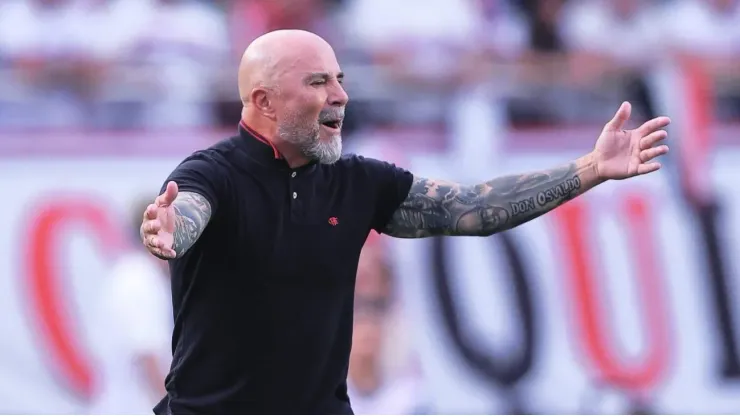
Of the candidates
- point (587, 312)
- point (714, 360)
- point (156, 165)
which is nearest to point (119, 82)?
point (156, 165)

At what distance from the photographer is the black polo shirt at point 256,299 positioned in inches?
181

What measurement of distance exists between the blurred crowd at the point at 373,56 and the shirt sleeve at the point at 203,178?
453 centimetres

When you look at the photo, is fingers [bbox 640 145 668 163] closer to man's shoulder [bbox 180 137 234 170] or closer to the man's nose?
the man's nose

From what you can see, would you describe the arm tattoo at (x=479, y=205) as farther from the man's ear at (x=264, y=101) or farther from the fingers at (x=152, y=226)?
the fingers at (x=152, y=226)

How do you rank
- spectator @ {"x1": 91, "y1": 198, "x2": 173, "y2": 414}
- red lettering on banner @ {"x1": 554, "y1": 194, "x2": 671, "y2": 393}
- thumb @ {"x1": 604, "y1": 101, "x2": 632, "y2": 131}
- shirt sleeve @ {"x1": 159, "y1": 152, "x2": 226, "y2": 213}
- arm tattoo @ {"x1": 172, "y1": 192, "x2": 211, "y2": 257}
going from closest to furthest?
1. arm tattoo @ {"x1": 172, "y1": 192, "x2": 211, "y2": 257}
2. shirt sleeve @ {"x1": 159, "y1": 152, "x2": 226, "y2": 213}
3. thumb @ {"x1": 604, "y1": 101, "x2": 632, "y2": 131}
4. spectator @ {"x1": 91, "y1": 198, "x2": 173, "y2": 414}
5. red lettering on banner @ {"x1": 554, "y1": 194, "x2": 671, "y2": 393}

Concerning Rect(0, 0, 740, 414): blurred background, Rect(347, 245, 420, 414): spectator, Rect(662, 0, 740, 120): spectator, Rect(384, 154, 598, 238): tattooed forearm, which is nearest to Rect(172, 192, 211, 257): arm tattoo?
Rect(384, 154, 598, 238): tattooed forearm

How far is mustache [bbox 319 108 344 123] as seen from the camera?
482 centimetres

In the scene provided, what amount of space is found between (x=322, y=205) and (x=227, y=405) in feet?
2.40

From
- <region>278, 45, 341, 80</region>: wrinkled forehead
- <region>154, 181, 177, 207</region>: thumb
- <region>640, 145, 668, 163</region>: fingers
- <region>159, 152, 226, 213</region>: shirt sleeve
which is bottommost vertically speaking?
<region>154, 181, 177, 207</region>: thumb

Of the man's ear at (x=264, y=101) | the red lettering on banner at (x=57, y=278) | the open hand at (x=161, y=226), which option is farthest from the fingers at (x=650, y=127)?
the red lettering on banner at (x=57, y=278)

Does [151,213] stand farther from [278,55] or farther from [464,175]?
[464,175]

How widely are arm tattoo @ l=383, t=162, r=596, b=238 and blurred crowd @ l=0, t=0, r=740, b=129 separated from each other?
414cm

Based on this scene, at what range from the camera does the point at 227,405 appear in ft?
15.1

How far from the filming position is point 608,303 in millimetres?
9461
